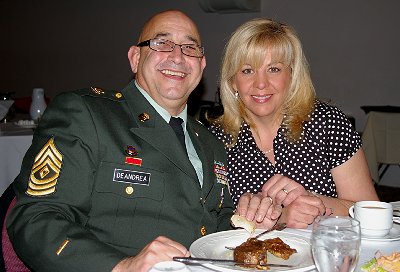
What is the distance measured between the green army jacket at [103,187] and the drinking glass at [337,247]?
58cm

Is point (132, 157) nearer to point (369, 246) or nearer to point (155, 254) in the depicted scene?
point (155, 254)

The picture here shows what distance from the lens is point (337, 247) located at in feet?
3.73

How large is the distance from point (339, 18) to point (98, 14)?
4752 mm

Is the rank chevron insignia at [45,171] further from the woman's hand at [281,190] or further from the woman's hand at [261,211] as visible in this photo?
the woman's hand at [281,190]

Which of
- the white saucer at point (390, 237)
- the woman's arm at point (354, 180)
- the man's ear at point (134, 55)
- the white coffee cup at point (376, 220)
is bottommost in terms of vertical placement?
the woman's arm at point (354, 180)

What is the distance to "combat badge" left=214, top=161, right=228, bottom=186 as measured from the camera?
2.13 meters

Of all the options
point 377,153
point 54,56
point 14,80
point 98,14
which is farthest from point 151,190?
point 14,80

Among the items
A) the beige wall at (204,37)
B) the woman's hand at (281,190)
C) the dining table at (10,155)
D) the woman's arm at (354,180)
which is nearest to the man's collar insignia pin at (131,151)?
the woman's hand at (281,190)

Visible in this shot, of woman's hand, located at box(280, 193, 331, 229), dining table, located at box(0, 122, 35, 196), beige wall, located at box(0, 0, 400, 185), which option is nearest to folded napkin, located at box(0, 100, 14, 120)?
dining table, located at box(0, 122, 35, 196)

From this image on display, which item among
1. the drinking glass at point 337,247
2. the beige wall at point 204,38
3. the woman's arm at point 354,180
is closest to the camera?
the drinking glass at point 337,247

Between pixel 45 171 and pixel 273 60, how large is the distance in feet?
4.20

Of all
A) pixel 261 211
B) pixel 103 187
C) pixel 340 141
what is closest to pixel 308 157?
pixel 340 141

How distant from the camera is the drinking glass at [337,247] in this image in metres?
1.13

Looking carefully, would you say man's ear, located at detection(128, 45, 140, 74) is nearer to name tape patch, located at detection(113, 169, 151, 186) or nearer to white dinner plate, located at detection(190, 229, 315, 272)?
name tape patch, located at detection(113, 169, 151, 186)
